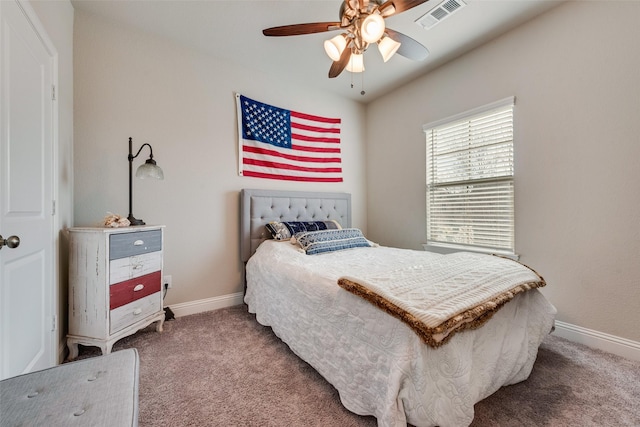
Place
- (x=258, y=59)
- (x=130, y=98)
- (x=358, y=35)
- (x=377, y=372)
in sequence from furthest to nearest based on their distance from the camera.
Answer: (x=258, y=59) < (x=130, y=98) < (x=358, y=35) < (x=377, y=372)

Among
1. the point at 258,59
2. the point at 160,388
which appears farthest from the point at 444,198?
the point at 160,388

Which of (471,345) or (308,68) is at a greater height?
(308,68)

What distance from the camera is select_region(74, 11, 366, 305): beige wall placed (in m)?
2.16

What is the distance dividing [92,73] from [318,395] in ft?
9.97

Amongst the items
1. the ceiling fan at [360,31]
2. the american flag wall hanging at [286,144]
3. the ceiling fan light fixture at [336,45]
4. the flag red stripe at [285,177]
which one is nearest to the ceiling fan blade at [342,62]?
the ceiling fan at [360,31]

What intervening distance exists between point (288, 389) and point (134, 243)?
1508 mm

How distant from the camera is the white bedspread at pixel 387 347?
1041mm

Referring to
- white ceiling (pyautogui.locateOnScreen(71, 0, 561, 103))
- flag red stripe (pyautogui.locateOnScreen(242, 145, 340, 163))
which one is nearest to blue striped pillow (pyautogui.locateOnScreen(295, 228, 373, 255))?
flag red stripe (pyautogui.locateOnScreen(242, 145, 340, 163))

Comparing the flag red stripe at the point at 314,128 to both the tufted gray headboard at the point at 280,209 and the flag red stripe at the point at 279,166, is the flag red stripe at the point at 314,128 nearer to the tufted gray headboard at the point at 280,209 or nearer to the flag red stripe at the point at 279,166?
the flag red stripe at the point at 279,166

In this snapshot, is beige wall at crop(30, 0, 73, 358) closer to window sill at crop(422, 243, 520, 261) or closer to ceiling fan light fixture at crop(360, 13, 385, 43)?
ceiling fan light fixture at crop(360, 13, 385, 43)

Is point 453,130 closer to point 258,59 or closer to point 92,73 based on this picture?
point 258,59

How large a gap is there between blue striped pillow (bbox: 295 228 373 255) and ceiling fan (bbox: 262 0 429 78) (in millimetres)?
1522

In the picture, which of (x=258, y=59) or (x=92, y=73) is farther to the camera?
(x=258, y=59)

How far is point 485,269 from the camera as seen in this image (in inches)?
62.5
